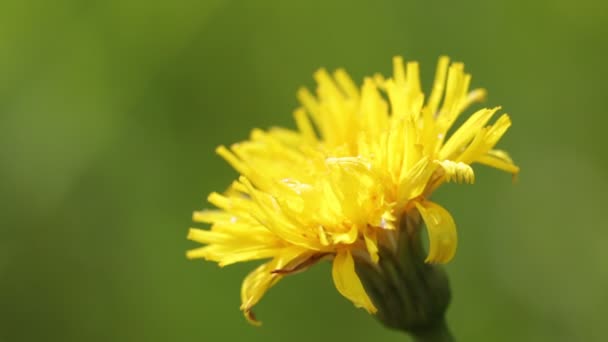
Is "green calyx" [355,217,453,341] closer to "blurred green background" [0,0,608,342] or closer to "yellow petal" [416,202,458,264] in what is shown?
"yellow petal" [416,202,458,264]

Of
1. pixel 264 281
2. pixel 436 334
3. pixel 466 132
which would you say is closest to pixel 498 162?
pixel 466 132

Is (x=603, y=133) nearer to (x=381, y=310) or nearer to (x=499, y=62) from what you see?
(x=499, y=62)

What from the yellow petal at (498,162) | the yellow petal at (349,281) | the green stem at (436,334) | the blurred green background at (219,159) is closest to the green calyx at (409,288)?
the green stem at (436,334)

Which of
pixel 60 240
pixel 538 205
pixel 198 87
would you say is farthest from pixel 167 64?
pixel 538 205

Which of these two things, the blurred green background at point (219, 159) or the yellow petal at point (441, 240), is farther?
the blurred green background at point (219, 159)

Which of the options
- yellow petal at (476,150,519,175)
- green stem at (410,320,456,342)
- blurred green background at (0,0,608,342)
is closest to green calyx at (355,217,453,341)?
green stem at (410,320,456,342)

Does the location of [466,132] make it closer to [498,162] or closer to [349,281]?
[498,162]

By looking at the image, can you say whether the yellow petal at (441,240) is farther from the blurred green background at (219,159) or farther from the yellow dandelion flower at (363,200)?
the blurred green background at (219,159)
